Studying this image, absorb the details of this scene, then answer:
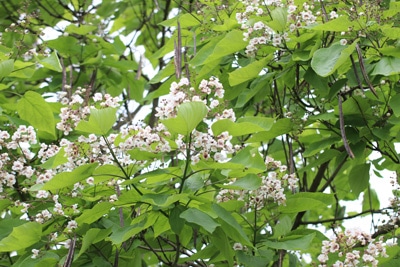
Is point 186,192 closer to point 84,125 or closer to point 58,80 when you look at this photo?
point 84,125

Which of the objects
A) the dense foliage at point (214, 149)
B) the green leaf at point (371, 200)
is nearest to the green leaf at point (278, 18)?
the dense foliage at point (214, 149)

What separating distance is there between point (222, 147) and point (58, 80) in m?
1.68

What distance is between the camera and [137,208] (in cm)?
221

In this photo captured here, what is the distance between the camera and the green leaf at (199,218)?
6.23 ft

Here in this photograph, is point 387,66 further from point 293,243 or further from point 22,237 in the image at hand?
point 22,237

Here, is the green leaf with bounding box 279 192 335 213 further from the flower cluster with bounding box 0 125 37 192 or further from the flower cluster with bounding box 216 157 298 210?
the flower cluster with bounding box 0 125 37 192

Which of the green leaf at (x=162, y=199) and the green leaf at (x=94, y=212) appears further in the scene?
the green leaf at (x=94, y=212)

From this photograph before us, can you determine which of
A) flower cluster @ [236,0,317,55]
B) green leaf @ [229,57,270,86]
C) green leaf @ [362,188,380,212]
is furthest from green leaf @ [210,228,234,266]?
green leaf @ [362,188,380,212]

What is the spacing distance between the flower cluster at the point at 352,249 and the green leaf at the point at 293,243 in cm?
9

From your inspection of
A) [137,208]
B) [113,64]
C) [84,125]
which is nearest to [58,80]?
[113,64]

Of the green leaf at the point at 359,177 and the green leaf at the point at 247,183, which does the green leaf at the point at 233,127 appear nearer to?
the green leaf at the point at 247,183

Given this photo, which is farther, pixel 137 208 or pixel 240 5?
pixel 240 5

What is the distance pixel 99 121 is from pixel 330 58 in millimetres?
718

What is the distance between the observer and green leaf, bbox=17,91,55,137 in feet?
8.04
